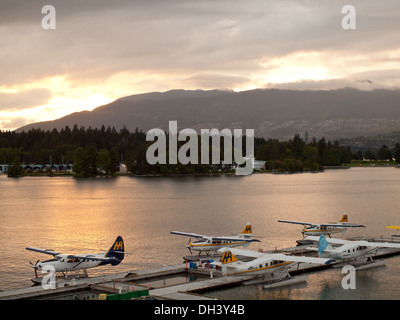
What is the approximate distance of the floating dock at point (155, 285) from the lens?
35.1 metres

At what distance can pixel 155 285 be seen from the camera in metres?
40.3

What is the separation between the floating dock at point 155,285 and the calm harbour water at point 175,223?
1.06 metres

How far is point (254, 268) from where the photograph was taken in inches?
1582

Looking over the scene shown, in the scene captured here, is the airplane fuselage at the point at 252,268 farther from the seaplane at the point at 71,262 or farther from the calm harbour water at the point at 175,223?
the seaplane at the point at 71,262

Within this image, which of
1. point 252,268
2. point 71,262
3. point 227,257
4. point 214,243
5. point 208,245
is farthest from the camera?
point 214,243

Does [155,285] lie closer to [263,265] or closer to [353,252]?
[263,265]

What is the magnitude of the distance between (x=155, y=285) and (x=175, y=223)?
132ft

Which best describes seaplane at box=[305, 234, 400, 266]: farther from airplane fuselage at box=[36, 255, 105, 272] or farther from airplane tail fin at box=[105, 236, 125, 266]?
airplane fuselage at box=[36, 255, 105, 272]

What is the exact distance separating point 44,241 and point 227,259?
1317 inches

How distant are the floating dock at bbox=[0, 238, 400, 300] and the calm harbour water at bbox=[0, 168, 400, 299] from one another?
3.49 ft

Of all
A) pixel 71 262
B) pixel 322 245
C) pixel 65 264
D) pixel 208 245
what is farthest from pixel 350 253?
pixel 65 264

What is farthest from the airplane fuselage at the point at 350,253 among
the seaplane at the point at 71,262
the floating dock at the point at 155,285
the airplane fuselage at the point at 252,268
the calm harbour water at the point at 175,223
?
the seaplane at the point at 71,262

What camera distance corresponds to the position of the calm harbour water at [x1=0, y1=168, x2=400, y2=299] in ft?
140

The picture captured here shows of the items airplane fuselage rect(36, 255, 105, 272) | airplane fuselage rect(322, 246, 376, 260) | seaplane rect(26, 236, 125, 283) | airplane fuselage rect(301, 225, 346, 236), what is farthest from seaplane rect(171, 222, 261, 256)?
airplane fuselage rect(301, 225, 346, 236)
